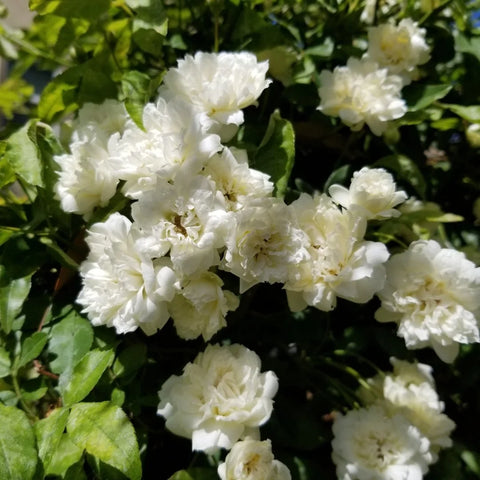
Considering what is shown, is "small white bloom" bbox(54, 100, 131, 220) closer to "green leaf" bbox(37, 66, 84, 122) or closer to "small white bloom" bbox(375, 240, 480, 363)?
"green leaf" bbox(37, 66, 84, 122)

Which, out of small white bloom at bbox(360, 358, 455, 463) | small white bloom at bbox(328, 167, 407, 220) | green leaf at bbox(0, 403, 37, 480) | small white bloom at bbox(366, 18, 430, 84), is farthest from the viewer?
small white bloom at bbox(366, 18, 430, 84)

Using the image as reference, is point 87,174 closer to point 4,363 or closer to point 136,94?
point 136,94

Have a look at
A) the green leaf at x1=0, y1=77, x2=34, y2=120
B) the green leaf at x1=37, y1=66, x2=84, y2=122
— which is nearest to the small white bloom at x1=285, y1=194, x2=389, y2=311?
the green leaf at x1=37, y1=66, x2=84, y2=122

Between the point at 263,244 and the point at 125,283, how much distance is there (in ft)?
0.52

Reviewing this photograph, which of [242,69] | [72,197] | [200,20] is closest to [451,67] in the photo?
[200,20]

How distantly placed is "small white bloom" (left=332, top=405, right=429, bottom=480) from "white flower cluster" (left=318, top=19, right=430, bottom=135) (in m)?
0.45

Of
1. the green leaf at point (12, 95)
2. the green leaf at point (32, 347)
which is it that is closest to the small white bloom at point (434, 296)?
the green leaf at point (32, 347)

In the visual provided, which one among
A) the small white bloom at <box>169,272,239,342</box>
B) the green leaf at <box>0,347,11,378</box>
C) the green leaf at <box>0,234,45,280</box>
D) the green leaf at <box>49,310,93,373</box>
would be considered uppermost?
the small white bloom at <box>169,272,239,342</box>

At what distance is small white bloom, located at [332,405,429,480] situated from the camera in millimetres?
694

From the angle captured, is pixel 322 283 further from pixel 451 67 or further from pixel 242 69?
pixel 451 67

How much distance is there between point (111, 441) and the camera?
0.55m

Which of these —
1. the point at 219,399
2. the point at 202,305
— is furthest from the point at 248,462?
the point at 202,305

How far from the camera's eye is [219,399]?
1.97ft

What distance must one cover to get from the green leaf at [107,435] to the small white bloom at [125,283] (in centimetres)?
10
